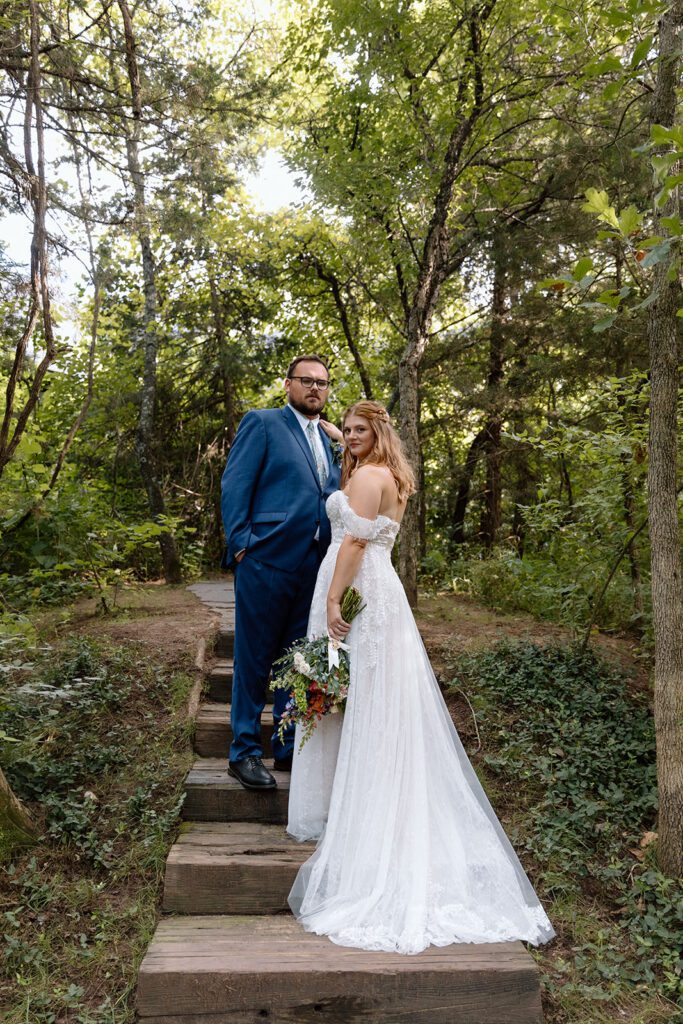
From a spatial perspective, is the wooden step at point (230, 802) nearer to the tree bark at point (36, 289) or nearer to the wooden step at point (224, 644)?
the wooden step at point (224, 644)

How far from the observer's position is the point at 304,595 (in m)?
3.92

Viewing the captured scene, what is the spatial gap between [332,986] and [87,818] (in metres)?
1.71

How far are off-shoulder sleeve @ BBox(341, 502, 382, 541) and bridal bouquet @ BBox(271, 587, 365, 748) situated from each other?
27 centimetres

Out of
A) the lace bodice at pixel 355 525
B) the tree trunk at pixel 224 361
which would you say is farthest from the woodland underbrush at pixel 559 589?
the tree trunk at pixel 224 361

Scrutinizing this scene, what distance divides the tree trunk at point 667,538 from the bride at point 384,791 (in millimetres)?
845

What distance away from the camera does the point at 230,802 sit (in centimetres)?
378

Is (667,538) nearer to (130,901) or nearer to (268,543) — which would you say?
(268,543)

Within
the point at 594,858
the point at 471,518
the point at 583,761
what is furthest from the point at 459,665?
the point at 471,518

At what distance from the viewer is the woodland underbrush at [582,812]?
3.03 meters

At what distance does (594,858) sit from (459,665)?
5.70 feet

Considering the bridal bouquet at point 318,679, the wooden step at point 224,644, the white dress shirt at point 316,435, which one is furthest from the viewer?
the wooden step at point 224,644

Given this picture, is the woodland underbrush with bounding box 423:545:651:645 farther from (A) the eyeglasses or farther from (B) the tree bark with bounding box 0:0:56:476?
(B) the tree bark with bounding box 0:0:56:476

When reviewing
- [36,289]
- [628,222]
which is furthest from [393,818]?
[36,289]

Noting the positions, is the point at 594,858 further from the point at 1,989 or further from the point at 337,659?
the point at 1,989
